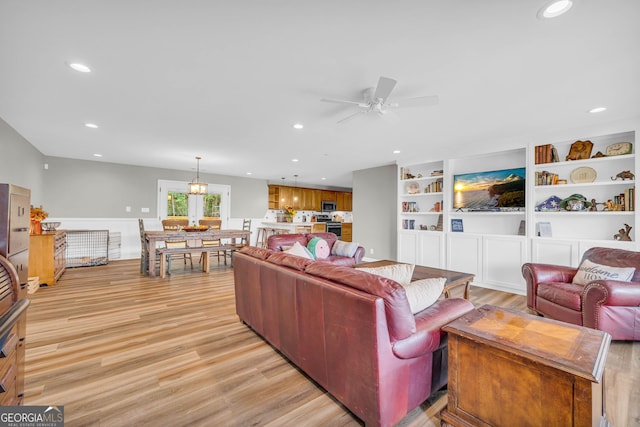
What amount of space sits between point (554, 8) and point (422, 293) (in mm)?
1793

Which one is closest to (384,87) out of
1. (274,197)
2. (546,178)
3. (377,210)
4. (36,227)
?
(546,178)

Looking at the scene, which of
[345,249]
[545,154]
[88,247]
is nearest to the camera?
[545,154]

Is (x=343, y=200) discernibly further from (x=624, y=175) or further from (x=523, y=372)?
(x=523, y=372)

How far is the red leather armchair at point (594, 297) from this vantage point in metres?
2.37

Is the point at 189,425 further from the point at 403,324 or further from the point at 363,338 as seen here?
the point at 403,324

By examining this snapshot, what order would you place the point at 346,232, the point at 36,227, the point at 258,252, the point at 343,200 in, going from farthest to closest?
the point at 343,200 < the point at 346,232 < the point at 36,227 < the point at 258,252

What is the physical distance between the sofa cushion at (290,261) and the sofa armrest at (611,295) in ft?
8.43

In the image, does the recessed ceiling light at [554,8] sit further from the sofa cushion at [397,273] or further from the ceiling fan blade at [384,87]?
the sofa cushion at [397,273]

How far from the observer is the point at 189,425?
1516 millimetres

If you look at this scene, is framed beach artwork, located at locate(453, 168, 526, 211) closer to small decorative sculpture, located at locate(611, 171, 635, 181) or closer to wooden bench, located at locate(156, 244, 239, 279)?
small decorative sculpture, located at locate(611, 171, 635, 181)

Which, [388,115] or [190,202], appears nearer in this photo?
[388,115]

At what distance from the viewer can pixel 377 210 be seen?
21.3 feet

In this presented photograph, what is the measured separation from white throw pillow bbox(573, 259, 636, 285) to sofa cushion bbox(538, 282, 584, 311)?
100 mm

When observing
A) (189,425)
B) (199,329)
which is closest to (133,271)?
(199,329)
